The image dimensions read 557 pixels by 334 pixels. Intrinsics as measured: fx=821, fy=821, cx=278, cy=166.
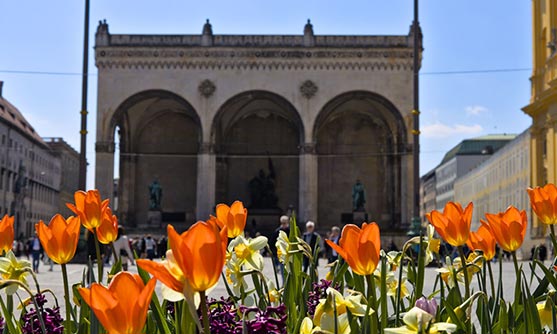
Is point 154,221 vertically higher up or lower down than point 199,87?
lower down

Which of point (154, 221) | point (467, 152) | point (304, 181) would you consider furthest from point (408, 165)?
point (467, 152)

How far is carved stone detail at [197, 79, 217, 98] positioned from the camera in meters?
42.1

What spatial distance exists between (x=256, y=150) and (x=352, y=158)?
5.50 m

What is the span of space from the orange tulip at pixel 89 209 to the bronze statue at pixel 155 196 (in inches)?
1547

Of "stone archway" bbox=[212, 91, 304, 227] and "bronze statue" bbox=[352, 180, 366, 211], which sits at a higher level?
"stone archway" bbox=[212, 91, 304, 227]

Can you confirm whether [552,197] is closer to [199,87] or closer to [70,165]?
[199,87]

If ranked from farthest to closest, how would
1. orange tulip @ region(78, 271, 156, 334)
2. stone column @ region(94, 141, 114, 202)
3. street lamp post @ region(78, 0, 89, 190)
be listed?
stone column @ region(94, 141, 114, 202) < street lamp post @ region(78, 0, 89, 190) < orange tulip @ region(78, 271, 156, 334)

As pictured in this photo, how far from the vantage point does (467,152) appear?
104 meters

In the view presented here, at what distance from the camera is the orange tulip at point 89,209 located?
12.4 ft

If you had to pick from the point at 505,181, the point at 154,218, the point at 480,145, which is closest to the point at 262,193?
the point at 154,218

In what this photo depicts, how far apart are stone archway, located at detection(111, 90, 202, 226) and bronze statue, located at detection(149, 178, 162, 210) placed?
111 inches

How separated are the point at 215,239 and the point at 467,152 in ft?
343

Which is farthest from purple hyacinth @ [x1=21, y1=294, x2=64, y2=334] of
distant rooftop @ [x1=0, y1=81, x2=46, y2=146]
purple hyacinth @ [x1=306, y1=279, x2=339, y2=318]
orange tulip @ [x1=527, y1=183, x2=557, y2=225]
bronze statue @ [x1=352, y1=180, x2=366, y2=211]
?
distant rooftop @ [x1=0, y1=81, x2=46, y2=146]

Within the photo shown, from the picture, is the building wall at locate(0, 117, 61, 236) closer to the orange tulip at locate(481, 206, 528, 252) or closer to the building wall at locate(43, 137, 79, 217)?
the building wall at locate(43, 137, 79, 217)
